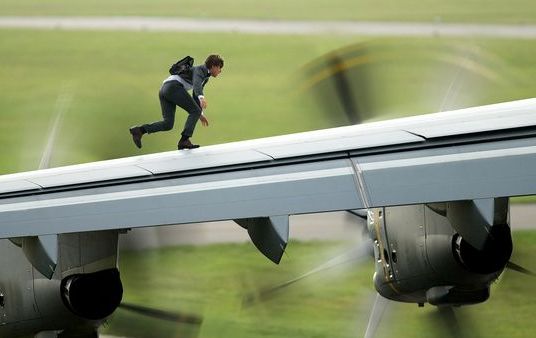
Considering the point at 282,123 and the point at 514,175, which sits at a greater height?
the point at 514,175

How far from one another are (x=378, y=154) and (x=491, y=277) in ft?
10.5

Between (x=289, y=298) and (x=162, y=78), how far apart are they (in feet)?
67.6

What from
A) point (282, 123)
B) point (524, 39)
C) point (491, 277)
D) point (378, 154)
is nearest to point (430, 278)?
point (491, 277)

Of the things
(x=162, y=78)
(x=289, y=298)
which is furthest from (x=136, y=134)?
(x=162, y=78)

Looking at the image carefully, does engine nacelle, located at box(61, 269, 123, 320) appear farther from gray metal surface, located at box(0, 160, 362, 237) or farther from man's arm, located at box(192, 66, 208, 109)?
gray metal surface, located at box(0, 160, 362, 237)

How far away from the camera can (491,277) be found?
1171cm

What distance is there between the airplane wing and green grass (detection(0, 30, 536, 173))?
20221mm

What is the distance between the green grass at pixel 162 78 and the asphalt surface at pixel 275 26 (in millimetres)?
551

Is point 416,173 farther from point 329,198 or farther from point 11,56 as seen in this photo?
point 11,56

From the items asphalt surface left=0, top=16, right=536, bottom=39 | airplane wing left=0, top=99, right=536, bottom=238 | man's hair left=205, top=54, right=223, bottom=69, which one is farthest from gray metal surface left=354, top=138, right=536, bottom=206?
asphalt surface left=0, top=16, right=536, bottom=39

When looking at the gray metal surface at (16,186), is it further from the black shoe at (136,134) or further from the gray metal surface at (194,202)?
the black shoe at (136,134)

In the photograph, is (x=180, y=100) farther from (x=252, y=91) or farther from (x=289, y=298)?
(x=252, y=91)

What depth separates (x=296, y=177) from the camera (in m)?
9.20

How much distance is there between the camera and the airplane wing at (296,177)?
8398 mm
